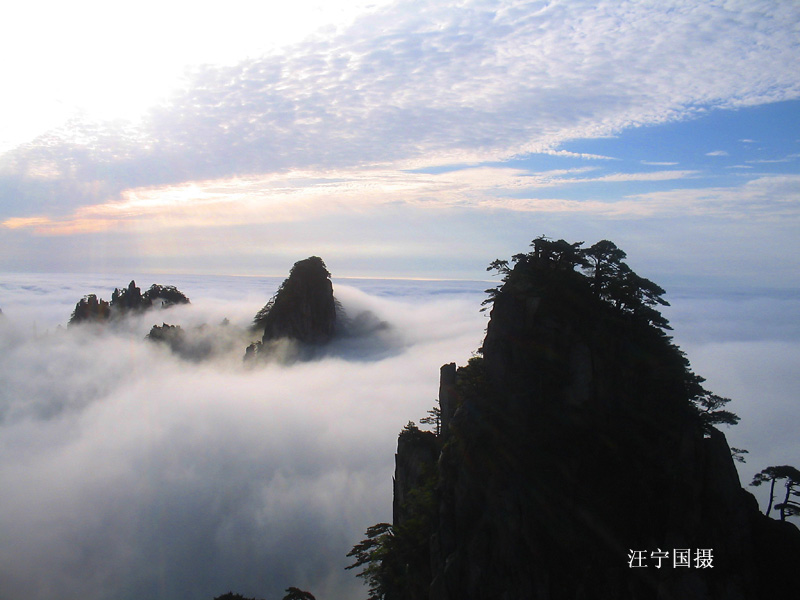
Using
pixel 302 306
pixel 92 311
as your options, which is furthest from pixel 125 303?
pixel 302 306

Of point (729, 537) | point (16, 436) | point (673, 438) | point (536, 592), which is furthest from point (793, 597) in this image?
point (16, 436)

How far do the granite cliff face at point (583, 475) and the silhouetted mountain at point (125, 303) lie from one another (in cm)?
12506

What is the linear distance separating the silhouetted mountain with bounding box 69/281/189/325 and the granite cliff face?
125 metres

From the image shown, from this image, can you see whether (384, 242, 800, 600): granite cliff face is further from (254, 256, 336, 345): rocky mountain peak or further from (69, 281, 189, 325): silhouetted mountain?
(69, 281, 189, 325): silhouetted mountain

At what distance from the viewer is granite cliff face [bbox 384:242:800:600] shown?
2128 cm

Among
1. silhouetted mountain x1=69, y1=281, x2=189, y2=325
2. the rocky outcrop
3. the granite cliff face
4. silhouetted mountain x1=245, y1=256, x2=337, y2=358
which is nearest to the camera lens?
the granite cliff face

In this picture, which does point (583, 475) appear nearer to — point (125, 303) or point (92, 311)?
point (125, 303)

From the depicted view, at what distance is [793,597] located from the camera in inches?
832

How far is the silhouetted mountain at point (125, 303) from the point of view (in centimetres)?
13075

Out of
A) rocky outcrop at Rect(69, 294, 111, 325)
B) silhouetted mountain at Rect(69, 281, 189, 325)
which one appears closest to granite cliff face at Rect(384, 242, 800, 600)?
silhouetted mountain at Rect(69, 281, 189, 325)

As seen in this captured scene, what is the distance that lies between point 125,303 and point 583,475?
13840cm

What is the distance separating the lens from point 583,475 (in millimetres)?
22609

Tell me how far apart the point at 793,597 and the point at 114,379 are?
133363 mm

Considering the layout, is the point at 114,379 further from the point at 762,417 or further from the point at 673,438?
the point at 762,417
